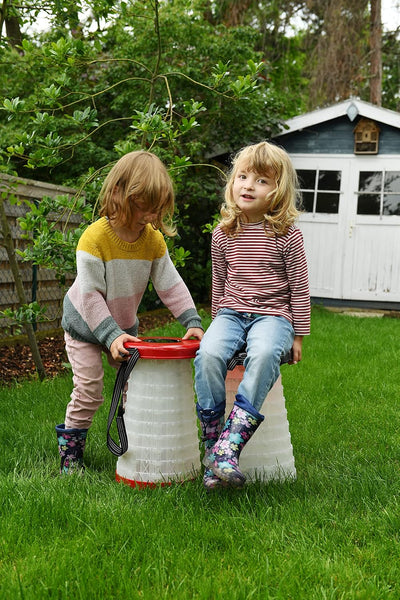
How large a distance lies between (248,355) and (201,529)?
0.63m

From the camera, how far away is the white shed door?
9.94 meters

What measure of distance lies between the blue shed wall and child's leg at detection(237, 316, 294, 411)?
8.05 metres

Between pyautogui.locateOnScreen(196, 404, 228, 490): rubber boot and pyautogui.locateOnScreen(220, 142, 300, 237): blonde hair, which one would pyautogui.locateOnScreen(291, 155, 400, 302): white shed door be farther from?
pyautogui.locateOnScreen(196, 404, 228, 490): rubber boot

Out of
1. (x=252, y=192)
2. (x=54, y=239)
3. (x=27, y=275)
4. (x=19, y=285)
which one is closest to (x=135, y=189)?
(x=252, y=192)

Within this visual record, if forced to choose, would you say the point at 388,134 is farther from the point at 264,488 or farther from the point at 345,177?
the point at 264,488

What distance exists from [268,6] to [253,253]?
12386 millimetres

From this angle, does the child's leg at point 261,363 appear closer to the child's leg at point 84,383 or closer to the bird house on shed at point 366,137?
the child's leg at point 84,383

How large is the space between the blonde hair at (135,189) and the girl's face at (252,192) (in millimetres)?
275

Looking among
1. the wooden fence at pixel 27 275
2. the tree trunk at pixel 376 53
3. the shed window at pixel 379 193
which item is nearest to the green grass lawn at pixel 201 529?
the wooden fence at pixel 27 275

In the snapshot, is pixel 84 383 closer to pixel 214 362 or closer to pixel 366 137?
pixel 214 362

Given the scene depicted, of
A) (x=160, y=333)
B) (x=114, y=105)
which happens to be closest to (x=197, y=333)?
(x=160, y=333)

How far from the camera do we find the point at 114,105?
8172 millimetres

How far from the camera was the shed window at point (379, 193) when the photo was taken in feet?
32.6

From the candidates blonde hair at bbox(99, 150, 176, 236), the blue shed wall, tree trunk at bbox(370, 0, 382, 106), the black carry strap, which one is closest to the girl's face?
blonde hair at bbox(99, 150, 176, 236)
